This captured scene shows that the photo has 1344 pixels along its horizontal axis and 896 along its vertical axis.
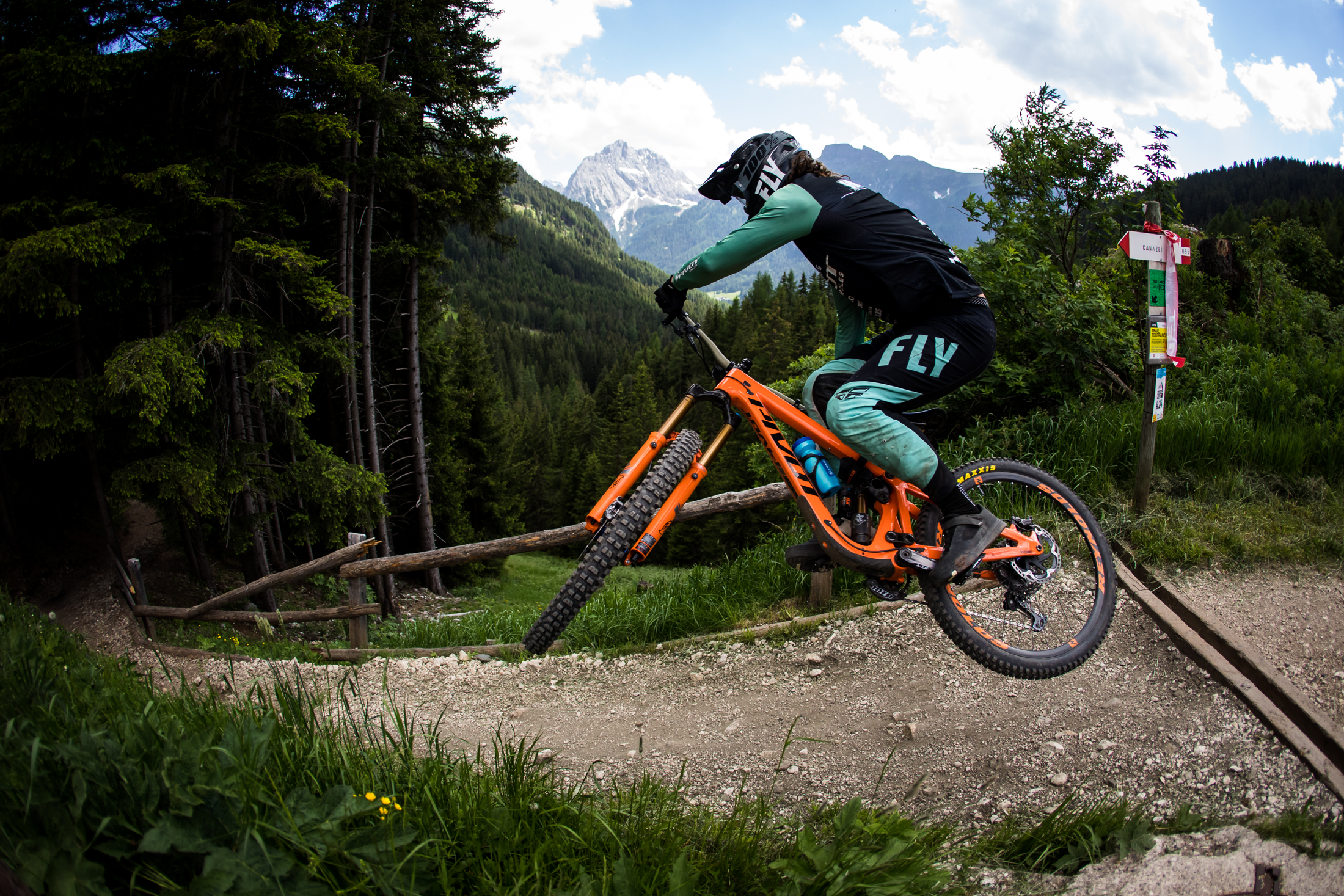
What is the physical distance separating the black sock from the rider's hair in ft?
4.90

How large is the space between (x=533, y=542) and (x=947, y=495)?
382 centimetres

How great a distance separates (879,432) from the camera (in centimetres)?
315

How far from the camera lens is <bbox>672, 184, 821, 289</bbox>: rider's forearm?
9.95ft

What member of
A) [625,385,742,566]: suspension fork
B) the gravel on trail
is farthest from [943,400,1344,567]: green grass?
[625,385,742,566]: suspension fork

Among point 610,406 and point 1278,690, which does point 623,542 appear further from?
point 610,406

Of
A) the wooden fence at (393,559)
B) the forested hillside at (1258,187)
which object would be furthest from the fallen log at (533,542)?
the forested hillside at (1258,187)

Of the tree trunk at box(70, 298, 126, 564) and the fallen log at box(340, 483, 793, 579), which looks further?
the tree trunk at box(70, 298, 126, 564)

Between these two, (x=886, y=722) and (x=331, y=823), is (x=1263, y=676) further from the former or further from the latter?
(x=331, y=823)

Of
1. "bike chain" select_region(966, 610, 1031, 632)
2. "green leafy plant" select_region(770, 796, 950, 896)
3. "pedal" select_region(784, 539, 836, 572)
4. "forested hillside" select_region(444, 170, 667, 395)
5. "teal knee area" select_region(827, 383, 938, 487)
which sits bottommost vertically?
"green leafy plant" select_region(770, 796, 950, 896)

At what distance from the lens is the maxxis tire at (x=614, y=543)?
10.3ft

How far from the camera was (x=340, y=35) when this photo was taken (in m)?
12.1

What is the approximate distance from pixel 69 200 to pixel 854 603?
1355 centimetres

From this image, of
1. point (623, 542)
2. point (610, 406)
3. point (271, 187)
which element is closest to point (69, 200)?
point (271, 187)

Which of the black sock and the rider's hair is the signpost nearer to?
the black sock
